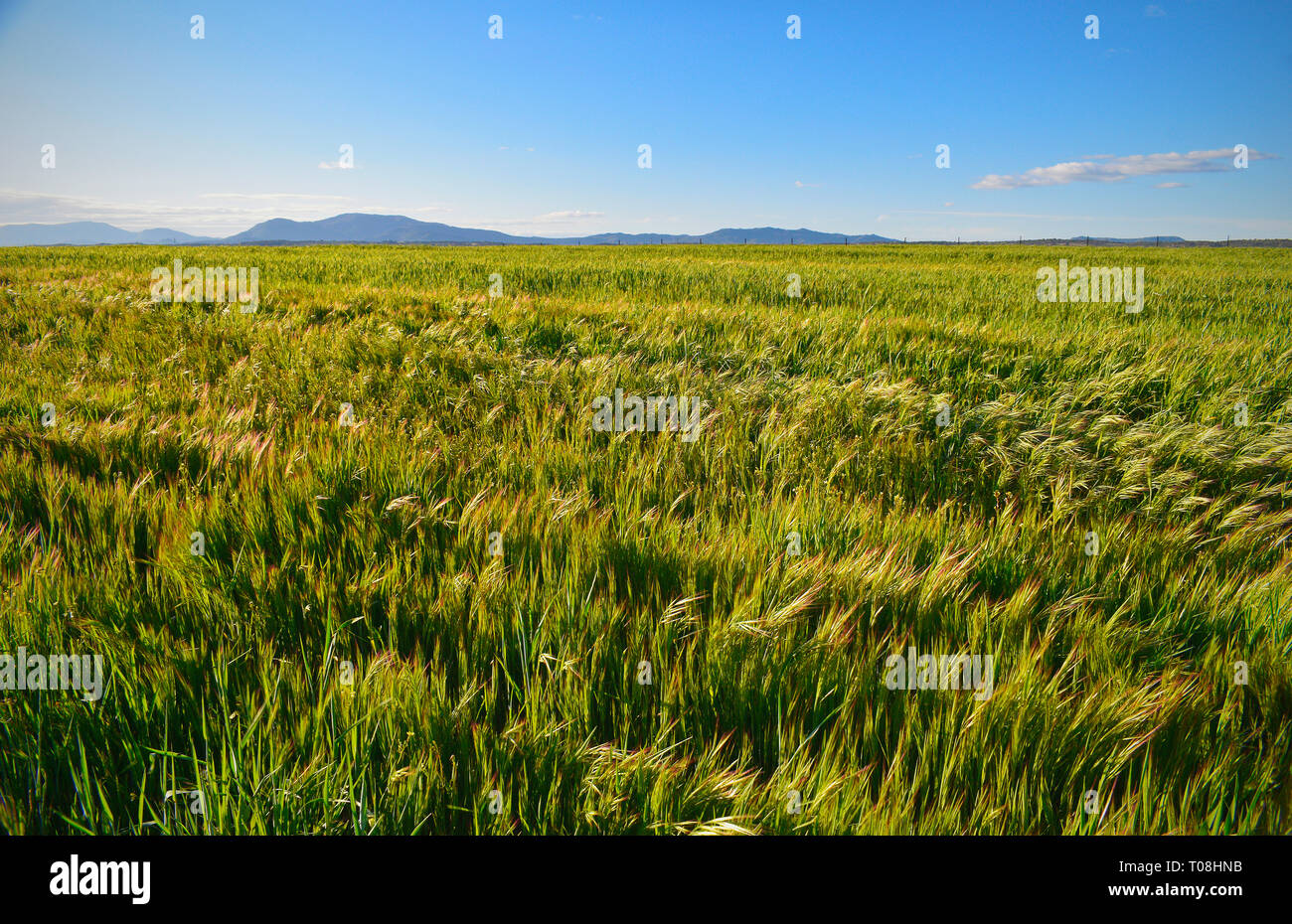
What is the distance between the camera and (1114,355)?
5086 mm

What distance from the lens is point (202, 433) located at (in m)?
3.03

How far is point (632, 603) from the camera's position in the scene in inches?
72.5

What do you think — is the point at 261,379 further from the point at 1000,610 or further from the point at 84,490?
the point at 1000,610

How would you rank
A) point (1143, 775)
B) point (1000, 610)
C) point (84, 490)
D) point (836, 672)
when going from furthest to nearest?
1. point (84, 490)
2. point (1000, 610)
3. point (836, 672)
4. point (1143, 775)

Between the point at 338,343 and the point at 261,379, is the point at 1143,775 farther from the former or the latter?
the point at 338,343

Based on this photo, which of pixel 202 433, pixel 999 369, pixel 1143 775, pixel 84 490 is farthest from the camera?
pixel 999 369

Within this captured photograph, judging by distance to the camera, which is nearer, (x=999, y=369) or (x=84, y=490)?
(x=84, y=490)

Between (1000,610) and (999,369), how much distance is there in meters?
3.78

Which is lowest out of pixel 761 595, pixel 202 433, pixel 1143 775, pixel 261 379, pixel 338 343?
pixel 1143 775

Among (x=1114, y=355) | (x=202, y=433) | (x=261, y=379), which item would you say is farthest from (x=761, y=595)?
(x=1114, y=355)

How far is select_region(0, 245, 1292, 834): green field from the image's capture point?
1.20 metres

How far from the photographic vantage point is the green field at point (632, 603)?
1200 mm

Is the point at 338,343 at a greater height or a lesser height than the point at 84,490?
greater

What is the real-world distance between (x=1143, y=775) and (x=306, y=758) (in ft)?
5.58
